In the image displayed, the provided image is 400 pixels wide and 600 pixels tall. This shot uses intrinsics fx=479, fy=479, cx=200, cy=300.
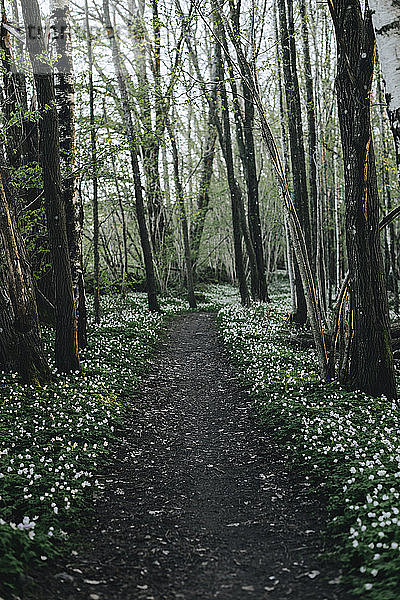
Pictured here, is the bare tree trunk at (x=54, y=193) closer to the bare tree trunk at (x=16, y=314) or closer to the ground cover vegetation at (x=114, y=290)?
the ground cover vegetation at (x=114, y=290)

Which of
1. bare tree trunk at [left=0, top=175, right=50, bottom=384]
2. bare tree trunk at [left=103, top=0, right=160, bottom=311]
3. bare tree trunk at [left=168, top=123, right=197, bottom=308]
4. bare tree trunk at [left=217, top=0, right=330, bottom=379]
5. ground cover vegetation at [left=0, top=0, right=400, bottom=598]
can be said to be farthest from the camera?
bare tree trunk at [left=168, top=123, right=197, bottom=308]

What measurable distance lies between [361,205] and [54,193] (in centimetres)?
606

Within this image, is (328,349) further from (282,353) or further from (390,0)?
(390,0)

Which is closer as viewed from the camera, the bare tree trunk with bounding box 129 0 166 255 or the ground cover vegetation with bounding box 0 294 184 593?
the ground cover vegetation with bounding box 0 294 184 593

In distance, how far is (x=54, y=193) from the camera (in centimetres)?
992

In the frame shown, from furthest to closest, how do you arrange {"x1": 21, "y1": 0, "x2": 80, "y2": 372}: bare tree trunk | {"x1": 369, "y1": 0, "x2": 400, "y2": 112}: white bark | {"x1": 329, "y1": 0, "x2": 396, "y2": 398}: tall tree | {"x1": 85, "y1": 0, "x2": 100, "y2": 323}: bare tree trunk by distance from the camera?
{"x1": 85, "y1": 0, "x2": 100, "y2": 323}: bare tree trunk → {"x1": 21, "y1": 0, "x2": 80, "y2": 372}: bare tree trunk → {"x1": 329, "y1": 0, "x2": 396, "y2": 398}: tall tree → {"x1": 369, "y1": 0, "x2": 400, "y2": 112}: white bark

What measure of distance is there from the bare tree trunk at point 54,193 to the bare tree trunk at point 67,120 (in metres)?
0.77

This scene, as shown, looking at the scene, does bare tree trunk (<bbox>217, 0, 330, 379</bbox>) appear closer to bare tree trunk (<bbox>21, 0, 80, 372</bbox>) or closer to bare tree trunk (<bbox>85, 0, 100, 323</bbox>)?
bare tree trunk (<bbox>21, 0, 80, 372</bbox>)

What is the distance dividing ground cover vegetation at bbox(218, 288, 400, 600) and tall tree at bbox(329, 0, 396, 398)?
629mm

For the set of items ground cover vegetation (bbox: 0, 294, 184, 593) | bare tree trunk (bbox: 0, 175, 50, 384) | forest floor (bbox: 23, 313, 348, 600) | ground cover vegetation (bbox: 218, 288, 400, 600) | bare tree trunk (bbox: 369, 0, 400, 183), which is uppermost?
bare tree trunk (bbox: 369, 0, 400, 183)

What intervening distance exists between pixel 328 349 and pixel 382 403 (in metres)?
2.38

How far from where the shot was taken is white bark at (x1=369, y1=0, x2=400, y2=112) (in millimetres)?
4645

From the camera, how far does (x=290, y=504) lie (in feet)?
18.5

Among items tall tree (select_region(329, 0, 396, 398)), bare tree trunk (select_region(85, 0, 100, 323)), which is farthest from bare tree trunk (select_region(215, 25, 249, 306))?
tall tree (select_region(329, 0, 396, 398))
